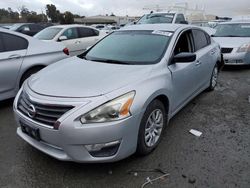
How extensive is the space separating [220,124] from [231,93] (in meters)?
1.83

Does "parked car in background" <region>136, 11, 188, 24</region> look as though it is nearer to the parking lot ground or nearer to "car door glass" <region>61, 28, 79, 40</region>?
"car door glass" <region>61, 28, 79, 40</region>

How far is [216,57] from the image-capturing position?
17.7 feet

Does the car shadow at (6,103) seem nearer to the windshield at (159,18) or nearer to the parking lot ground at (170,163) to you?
the parking lot ground at (170,163)

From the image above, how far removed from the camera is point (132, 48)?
145 inches

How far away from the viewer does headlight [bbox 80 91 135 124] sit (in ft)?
7.90

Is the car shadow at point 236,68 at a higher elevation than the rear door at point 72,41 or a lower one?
lower

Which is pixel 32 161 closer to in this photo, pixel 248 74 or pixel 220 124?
pixel 220 124

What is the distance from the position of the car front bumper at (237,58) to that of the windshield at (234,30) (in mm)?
1272

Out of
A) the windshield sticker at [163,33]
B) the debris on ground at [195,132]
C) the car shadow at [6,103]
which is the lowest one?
the car shadow at [6,103]

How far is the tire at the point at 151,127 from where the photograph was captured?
2781 millimetres

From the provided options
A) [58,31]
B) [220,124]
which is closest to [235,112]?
[220,124]

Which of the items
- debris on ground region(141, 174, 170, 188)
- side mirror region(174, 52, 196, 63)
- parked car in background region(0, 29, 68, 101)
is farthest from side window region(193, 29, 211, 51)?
parked car in background region(0, 29, 68, 101)

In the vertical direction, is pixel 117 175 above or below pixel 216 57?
below

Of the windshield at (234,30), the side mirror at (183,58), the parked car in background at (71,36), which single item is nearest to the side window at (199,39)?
the side mirror at (183,58)
